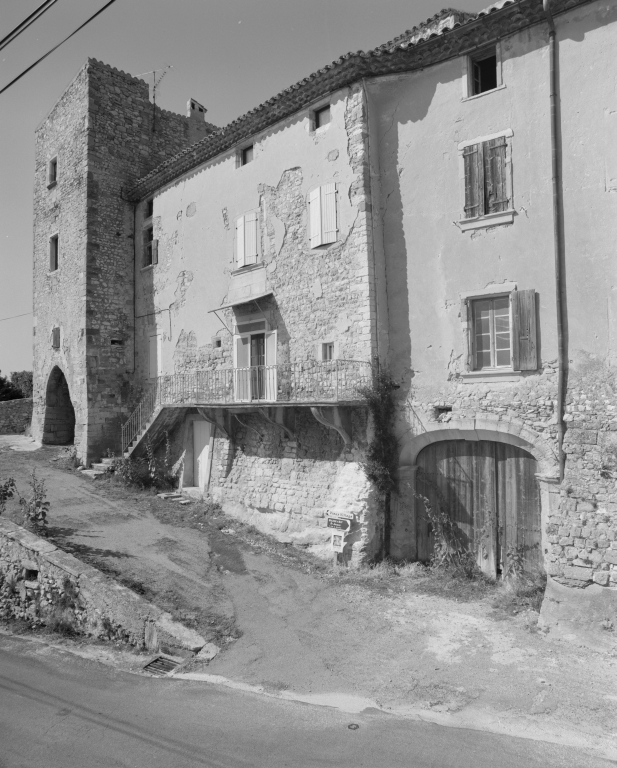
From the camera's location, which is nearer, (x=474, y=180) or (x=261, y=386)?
(x=474, y=180)

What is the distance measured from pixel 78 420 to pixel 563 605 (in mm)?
15063

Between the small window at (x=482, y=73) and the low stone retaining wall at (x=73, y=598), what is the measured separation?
413 inches

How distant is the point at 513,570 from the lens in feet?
31.4

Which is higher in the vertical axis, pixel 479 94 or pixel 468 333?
pixel 479 94

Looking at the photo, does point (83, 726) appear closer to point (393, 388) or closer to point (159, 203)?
point (393, 388)

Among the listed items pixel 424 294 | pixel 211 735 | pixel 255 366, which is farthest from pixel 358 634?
pixel 255 366

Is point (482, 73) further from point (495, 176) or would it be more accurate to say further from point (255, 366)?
point (255, 366)

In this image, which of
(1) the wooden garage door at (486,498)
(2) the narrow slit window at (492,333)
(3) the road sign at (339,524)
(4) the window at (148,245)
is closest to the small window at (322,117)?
(2) the narrow slit window at (492,333)

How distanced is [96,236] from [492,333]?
534 inches

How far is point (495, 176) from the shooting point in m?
9.80

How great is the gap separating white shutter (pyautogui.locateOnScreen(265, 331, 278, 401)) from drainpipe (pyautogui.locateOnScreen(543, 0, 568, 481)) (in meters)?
6.05

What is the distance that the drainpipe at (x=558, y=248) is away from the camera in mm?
8891

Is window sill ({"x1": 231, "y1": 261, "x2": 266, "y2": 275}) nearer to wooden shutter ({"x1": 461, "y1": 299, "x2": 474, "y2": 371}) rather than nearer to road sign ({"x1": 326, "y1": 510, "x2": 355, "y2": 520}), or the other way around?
wooden shutter ({"x1": 461, "y1": 299, "x2": 474, "y2": 371})

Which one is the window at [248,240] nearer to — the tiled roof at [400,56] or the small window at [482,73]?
the tiled roof at [400,56]
